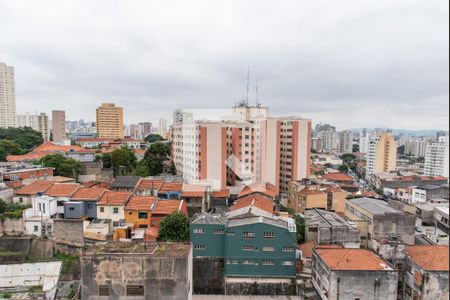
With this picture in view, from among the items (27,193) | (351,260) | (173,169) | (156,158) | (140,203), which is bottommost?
(351,260)

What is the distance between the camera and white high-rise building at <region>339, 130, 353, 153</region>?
76.6 metres

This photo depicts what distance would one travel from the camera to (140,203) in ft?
54.1

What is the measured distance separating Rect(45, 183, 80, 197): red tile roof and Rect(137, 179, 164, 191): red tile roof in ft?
11.4

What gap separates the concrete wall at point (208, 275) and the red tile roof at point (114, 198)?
497cm

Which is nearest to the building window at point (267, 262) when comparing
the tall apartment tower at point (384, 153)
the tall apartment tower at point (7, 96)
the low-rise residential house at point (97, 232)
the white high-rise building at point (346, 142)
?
the low-rise residential house at point (97, 232)

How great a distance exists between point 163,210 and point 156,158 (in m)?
12.4

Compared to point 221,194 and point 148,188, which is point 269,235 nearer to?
point 148,188

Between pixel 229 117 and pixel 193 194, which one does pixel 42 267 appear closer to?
pixel 193 194

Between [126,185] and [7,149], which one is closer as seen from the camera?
[126,185]

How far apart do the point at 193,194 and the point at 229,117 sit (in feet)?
38.5

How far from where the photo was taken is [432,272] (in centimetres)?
1105

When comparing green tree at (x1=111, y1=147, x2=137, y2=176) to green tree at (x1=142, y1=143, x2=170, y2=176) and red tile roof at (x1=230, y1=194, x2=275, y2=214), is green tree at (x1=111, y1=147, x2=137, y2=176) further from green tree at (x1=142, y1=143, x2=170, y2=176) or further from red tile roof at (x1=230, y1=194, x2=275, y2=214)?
red tile roof at (x1=230, y1=194, x2=275, y2=214)

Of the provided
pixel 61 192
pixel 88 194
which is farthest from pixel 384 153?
pixel 61 192

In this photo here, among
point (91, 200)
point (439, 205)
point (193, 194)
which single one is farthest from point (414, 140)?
point (91, 200)
